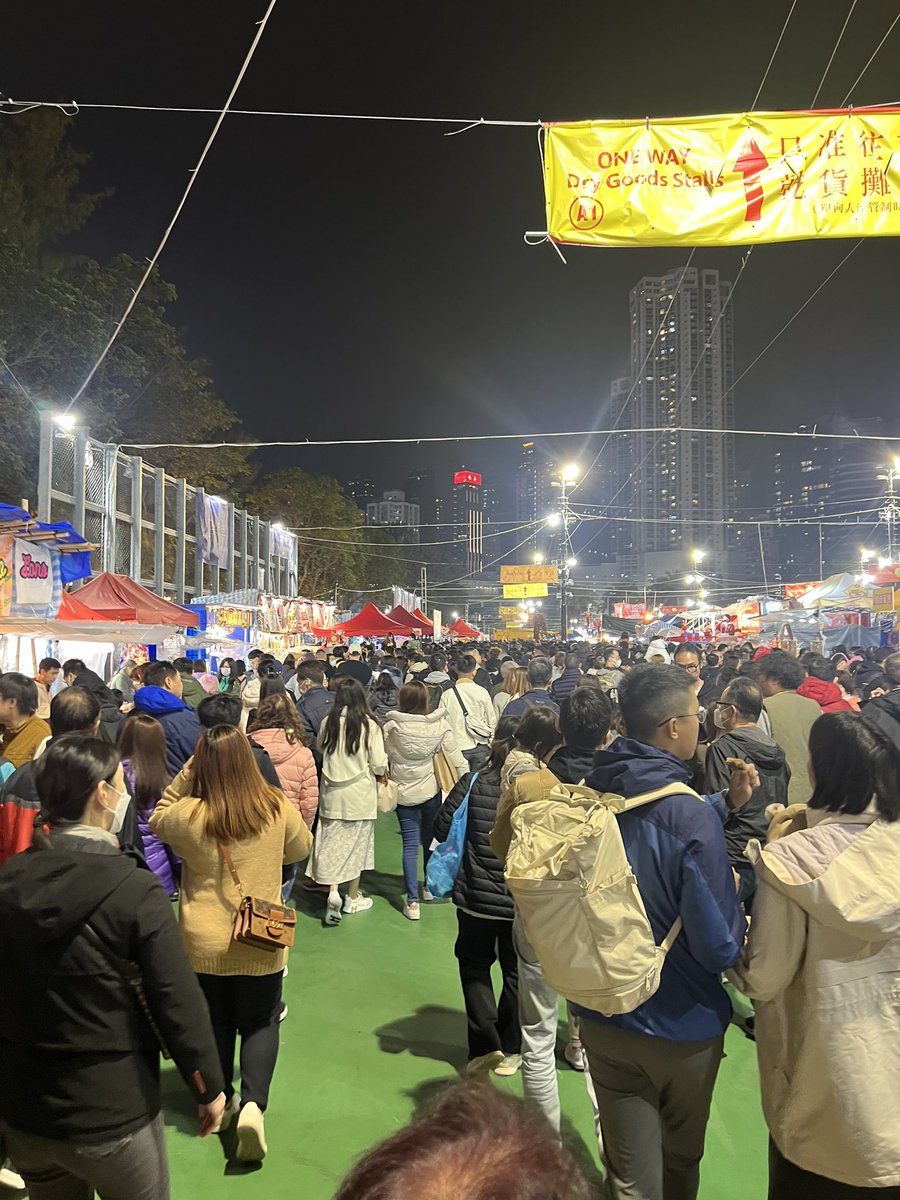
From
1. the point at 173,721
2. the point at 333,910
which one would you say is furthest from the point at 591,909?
the point at 333,910

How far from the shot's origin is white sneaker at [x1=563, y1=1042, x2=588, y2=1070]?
13.2 feet

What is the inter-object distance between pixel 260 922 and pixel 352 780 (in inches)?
118

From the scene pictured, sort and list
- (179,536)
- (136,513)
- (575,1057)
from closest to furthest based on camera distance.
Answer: (575,1057) → (136,513) → (179,536)

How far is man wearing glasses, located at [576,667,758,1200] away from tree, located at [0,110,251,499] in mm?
19704

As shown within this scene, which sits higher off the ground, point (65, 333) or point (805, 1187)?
point (65, 333)

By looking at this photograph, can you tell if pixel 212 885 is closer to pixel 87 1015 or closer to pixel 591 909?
pixel 87 1015

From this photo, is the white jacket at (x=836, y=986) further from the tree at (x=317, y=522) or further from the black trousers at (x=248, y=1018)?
the tree at (x=317, y=522)

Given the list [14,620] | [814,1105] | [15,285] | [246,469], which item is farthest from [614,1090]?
[246,469]

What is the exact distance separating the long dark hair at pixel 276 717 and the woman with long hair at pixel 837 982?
155 inches

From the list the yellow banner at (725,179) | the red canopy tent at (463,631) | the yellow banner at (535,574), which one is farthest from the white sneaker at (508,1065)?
the red canopy tent at (463,631)

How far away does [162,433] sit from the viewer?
28.3 metres

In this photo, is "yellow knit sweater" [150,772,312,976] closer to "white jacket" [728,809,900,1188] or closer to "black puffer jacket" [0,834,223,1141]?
"black puffer jacket" [0,834,223,1141]

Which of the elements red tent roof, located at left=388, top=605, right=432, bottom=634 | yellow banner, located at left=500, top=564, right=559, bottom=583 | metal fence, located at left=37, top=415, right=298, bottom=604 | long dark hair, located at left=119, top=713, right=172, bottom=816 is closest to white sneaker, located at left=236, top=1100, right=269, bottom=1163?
long dark hair, located at left=119, top=713, right=172, bottom=816

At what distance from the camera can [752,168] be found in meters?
5.54
